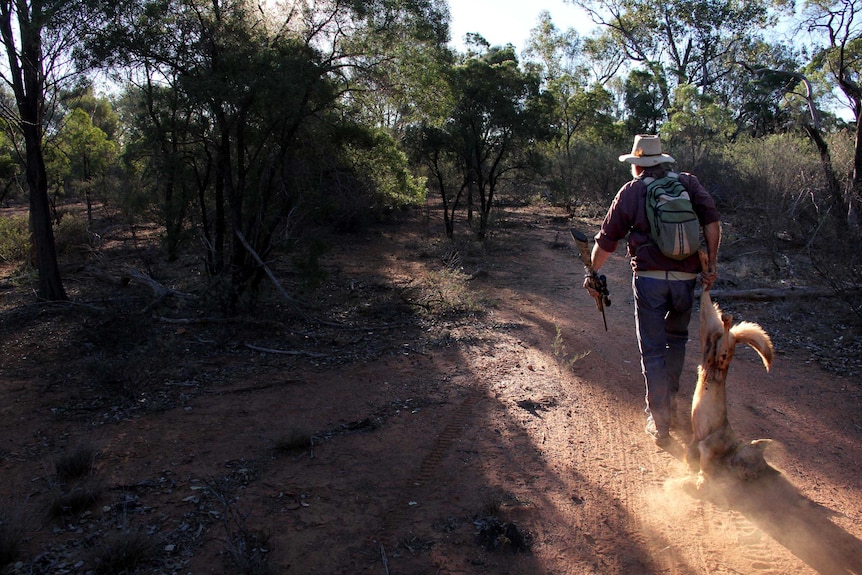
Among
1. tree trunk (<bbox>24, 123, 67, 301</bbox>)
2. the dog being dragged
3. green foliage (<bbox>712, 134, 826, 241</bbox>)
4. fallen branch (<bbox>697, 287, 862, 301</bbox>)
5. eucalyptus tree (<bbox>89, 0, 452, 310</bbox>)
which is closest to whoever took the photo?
the dog being dragged

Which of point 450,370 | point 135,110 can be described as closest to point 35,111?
point 135,110

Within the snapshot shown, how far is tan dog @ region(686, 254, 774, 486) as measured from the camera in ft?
11.4

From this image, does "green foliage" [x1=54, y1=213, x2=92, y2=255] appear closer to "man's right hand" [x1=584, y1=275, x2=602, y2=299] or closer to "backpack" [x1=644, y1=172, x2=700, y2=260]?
"man's right hand" [x1=584, y1=275, x2=602, y2=299]

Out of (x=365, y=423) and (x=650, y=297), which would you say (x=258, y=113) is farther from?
(x=650, y=297)

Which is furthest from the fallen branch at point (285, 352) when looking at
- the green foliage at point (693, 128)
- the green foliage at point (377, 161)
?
the green foliage at point (693, 128)

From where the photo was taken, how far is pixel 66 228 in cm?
1698

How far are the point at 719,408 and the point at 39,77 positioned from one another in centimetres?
1012

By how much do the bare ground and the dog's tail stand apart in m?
0.74

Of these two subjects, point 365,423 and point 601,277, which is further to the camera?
point 365,423

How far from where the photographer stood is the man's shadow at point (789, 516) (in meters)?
2.90

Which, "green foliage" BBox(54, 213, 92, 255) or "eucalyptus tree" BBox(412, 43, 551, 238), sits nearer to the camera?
"eucalyptus tree" BBox(412, 43, 551, 238)

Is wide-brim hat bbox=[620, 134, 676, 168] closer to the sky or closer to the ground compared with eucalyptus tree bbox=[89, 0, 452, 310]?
closer to the ground

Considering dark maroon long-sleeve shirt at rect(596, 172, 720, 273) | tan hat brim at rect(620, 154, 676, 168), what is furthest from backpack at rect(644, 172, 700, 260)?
tan hat brim at rect(620, 154, 676, 168)

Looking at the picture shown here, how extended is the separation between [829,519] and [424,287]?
733cm
